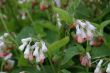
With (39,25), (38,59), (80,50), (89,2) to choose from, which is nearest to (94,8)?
(89,2)

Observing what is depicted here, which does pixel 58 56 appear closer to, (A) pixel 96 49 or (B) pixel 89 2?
(A) pixel 96 49

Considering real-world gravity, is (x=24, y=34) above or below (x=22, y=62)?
above

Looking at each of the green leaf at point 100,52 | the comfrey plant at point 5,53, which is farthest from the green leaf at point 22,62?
the green leaf at point 100,52

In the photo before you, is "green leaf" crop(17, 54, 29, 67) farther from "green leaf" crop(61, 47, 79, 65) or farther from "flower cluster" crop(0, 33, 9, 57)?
"green leaf" crop(61, 47, 79, 65)

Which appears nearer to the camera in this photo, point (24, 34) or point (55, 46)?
point (55, 46)

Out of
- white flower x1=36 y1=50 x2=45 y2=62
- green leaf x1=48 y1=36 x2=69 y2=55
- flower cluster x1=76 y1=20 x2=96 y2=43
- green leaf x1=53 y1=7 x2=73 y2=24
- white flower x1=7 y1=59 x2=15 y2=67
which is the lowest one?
white flower x1=7 y1=59 x2=15 y2=67

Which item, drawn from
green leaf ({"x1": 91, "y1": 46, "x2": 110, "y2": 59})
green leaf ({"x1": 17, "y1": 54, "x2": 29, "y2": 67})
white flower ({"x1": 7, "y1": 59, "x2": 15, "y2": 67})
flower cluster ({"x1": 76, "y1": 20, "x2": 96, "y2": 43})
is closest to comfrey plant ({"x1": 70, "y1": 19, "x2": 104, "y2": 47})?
flower cluster ({"x1": 76, "y1": 20, "x2": 96, "y2": 43})

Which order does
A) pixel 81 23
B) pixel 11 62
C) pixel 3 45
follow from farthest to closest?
1. pixel 11 62
2. pixel 3 45
3. pixel 81 23

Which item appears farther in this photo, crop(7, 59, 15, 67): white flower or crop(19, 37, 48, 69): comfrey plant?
crop(7, 59, 15, 67): white flower

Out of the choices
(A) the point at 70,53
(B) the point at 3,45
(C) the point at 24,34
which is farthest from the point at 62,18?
(C) the point at 24,34

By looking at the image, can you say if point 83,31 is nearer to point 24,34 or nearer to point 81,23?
point 81,23

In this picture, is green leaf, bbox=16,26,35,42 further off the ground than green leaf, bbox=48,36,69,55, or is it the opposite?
green leaf, bbox=16,26,35,42
